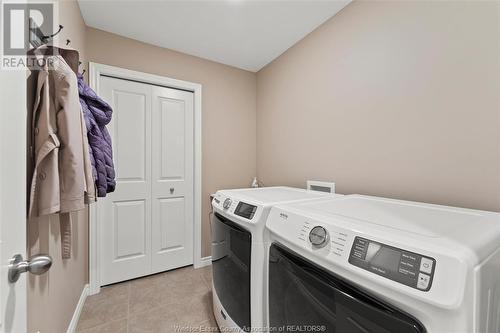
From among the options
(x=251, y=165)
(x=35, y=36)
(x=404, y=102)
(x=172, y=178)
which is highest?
(x=35, y=36)

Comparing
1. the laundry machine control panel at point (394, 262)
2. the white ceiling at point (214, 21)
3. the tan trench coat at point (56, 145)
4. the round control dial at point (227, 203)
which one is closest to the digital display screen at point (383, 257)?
the laundry machine control panel at point (394, 262)

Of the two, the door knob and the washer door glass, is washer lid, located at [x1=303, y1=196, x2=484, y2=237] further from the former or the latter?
the door knob

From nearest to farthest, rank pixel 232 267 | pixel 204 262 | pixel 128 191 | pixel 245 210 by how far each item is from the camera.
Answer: pixel 245 210 < pixel 232 267 < pixel 128 191 < pixel 204 262

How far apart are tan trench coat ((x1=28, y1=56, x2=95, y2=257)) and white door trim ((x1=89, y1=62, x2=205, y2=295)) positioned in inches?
40.0

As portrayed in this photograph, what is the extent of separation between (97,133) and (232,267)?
3.74 feet

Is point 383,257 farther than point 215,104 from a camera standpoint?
No

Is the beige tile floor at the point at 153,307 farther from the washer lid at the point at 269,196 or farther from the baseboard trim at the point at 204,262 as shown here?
the washer lid at the point at 269,196

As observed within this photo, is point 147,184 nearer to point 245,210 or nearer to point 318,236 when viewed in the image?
point 245,210

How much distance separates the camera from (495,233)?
65 centimetres

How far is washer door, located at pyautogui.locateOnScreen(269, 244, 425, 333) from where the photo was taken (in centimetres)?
56

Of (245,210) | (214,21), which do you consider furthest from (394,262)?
(214,21)

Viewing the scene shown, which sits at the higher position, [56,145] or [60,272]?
[56,145]

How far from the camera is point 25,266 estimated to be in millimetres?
554

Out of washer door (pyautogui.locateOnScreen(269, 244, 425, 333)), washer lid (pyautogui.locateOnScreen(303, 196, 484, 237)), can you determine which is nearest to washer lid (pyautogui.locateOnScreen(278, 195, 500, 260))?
washer lid (pyautogui.locateOnScreen(303, 196, 484, 237))
